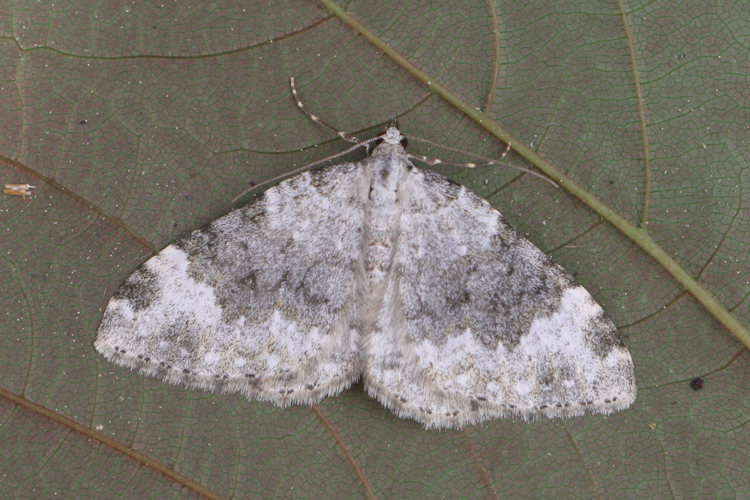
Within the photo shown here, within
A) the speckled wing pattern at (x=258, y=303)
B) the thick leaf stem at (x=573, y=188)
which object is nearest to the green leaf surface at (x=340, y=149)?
the thick leaf stem at (x=573, y=188)

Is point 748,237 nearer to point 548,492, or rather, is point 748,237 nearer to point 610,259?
point 610,259

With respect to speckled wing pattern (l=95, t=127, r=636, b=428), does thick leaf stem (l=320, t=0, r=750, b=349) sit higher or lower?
higher

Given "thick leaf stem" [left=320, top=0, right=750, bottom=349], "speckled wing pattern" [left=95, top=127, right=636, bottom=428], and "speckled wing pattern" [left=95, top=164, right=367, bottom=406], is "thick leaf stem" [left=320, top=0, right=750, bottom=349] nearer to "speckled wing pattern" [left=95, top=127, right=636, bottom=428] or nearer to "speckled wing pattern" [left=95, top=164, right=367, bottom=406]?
"speckled wing pattern" [left=95, top=127, right=636, bottom=428]

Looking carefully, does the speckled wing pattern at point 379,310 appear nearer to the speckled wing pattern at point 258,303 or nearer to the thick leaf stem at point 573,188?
the speckled wing pattern at point 258,303

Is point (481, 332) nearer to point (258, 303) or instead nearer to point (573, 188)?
point (573, 188)

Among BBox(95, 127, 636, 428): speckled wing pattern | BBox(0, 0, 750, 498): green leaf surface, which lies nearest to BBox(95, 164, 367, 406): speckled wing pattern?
BBox(95, 127, 636, 428): speckled wing pattern

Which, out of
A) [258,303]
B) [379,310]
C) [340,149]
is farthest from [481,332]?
[340,149]

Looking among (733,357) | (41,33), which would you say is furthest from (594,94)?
(41,33)
